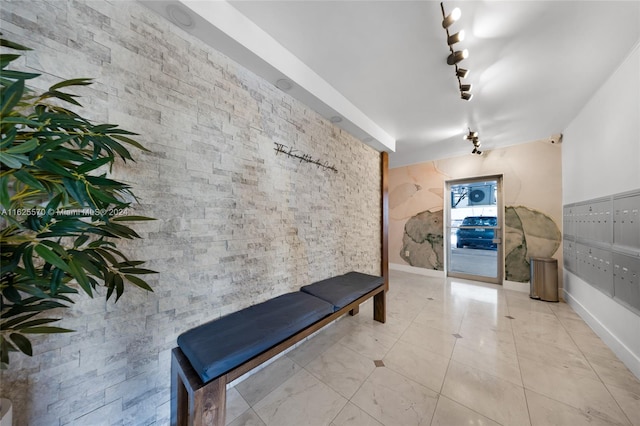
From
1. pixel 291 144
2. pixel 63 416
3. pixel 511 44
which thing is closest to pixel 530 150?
pixel 511 44

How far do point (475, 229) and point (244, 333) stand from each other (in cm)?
520

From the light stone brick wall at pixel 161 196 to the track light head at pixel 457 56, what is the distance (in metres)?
1.61

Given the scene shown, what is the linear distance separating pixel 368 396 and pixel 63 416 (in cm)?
183

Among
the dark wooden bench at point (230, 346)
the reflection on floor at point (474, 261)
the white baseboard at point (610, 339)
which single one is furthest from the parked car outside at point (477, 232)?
the dark wooden bench at point (230, 346)

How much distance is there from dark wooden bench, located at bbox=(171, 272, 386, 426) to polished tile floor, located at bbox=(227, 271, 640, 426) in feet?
1.53

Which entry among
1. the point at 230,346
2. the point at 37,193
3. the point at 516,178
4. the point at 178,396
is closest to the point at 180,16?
the point at 37,193

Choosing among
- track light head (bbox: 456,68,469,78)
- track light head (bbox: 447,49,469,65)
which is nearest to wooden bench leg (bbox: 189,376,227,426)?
track light head (bbox: 447,49,469,65)

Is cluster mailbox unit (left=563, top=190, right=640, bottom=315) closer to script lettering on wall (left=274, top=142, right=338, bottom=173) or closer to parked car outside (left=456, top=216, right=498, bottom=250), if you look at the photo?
parked car outside (left=456, top=216, right=498, bottom=250)

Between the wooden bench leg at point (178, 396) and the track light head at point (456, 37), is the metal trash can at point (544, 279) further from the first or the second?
the wooden bench leg at point (178, 396)

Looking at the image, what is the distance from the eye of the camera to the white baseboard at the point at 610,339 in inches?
70.2

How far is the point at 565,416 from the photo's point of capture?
1.39 metres

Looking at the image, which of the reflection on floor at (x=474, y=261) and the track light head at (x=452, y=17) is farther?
the reflection on floor at (x=474, y=261)

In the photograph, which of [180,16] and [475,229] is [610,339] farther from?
[180,16]

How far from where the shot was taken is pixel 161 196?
4.43ft
